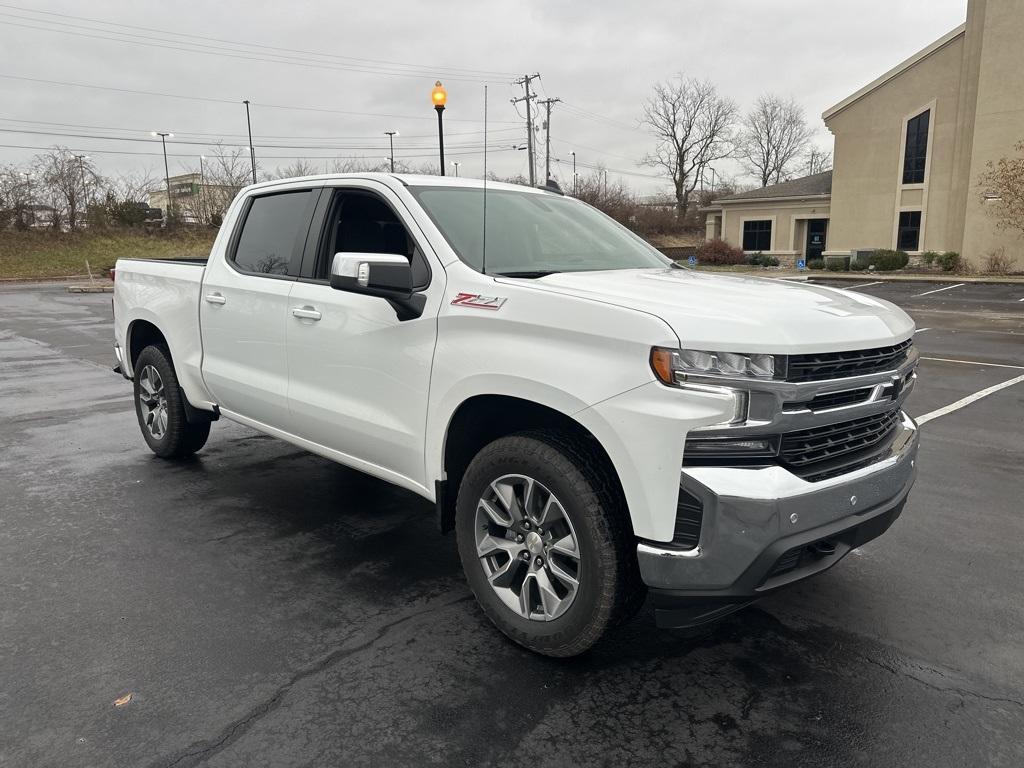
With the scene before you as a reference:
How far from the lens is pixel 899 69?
33.2 metres

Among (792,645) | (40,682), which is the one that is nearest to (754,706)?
(792,645)

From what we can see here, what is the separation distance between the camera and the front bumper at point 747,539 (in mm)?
2498

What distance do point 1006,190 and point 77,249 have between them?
4618 centimetres

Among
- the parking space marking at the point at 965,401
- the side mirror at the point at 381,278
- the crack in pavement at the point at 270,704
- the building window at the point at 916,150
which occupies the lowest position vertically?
the crack in pavement at the point at 270,704

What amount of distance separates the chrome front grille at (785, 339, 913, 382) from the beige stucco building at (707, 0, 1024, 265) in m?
33.3

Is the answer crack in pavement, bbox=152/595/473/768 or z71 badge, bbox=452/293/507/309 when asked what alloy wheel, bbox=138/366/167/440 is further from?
z71 badge, bbox=452/293/507/309

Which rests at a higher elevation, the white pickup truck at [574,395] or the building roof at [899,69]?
the building roof at [899,69]

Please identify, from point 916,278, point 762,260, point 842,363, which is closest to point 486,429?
point 842,363

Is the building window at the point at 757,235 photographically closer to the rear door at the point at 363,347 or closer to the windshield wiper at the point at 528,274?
the rear door at the point at 363,347

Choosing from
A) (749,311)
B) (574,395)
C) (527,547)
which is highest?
(749,311)

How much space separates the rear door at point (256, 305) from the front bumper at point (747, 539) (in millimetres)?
2562

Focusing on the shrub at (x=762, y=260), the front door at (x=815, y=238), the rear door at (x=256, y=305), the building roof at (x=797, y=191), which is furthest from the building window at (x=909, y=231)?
the rear door at (x=256, y=305)

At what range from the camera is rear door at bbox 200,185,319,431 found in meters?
4.39

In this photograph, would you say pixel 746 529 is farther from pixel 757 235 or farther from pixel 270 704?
pixel 757 235
